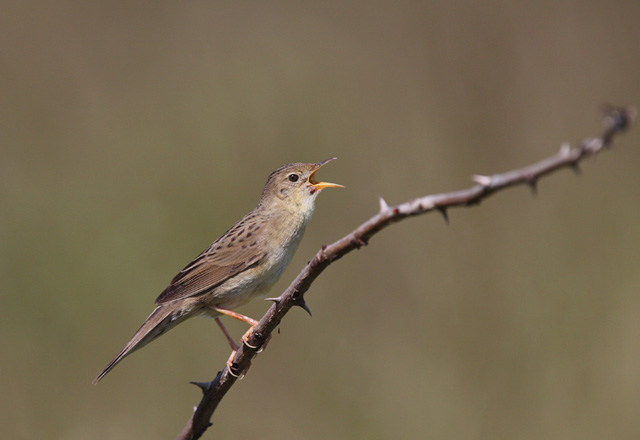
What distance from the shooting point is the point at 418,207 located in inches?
67.1

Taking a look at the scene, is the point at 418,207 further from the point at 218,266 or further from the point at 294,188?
the point at 294,188

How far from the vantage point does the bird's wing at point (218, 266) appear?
4.29m

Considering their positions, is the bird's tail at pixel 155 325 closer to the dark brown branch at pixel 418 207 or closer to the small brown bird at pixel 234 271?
the small brown bird at pixel 234 271

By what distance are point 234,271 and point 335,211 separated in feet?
9.22

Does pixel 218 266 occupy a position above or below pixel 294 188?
below

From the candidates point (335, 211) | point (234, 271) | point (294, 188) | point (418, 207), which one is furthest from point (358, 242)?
point (335, 211)

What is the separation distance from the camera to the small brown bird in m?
4.27

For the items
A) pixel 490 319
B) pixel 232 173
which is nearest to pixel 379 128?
pixel 232 173

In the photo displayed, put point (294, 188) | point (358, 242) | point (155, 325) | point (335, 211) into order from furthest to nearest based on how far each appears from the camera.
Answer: point (335, 211) < point (294, 188) < point (155, 325) < point (358, 242)

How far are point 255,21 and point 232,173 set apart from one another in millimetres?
2376

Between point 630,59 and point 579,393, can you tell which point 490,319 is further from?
point 630,59

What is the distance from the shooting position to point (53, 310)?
6.29 m

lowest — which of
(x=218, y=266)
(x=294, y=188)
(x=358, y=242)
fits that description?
(x=218, y=266)

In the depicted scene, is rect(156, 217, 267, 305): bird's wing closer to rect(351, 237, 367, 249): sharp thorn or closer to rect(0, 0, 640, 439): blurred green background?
rect(0, 0, 640, 439): blurred green background
